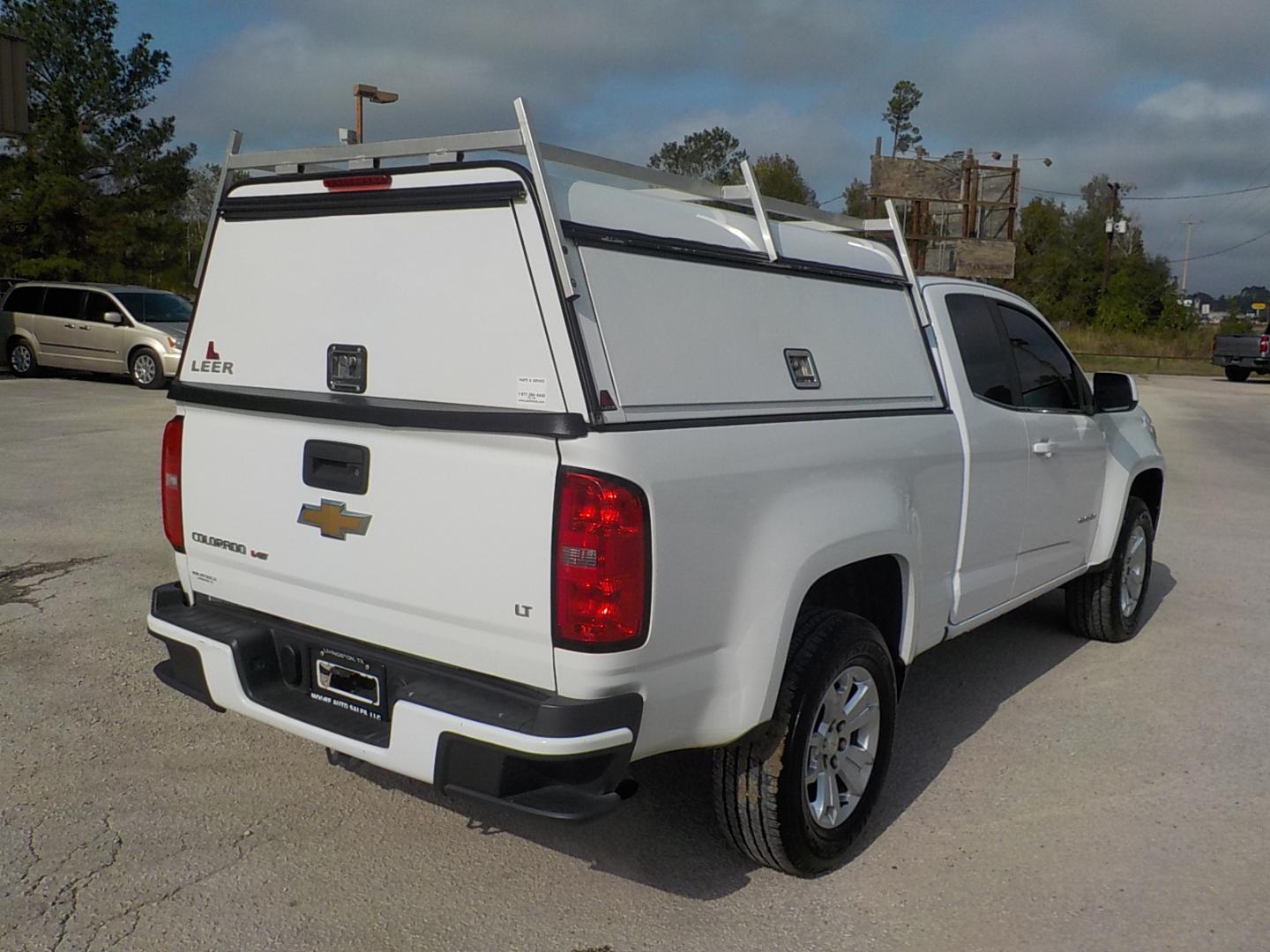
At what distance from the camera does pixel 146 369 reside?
1825 centimetres

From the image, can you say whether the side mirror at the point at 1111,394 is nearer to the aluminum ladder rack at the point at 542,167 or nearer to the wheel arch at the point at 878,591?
the aluminum ladder rack at the point at 542,167

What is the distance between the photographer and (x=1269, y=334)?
102 ft

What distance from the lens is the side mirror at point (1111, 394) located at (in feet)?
18.1

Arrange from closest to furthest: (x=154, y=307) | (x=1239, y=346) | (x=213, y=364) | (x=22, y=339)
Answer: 1. (x=213, y=364)
2. (x=154, y=307)
3. (x=22, y=339)
4. (x=1239, y=346)

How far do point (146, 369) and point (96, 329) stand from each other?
1.35 meters

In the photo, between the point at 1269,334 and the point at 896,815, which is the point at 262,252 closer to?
the point at 896,815

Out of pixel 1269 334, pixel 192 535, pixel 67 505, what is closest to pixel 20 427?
pixel 67 505

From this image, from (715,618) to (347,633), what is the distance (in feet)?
3.49

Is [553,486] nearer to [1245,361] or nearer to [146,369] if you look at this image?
[146,369]

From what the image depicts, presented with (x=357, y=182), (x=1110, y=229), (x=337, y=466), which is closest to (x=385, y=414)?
(x=337, y=466)

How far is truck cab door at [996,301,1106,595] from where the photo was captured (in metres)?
4.92

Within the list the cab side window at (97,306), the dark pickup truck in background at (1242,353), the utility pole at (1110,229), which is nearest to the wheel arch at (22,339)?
the cab side window at (97,306)

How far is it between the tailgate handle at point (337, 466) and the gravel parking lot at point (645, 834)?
1.21m

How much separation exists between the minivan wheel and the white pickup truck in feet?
51.1
